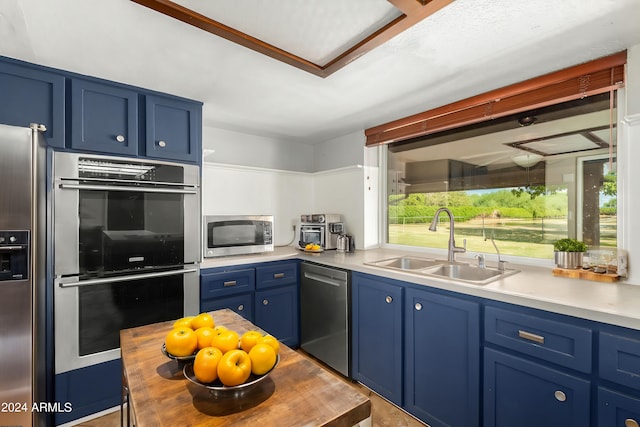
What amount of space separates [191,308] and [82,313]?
0.64 metres

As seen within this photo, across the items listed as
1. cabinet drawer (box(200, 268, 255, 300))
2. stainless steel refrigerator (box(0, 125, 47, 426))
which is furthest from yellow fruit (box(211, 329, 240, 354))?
cabinet drawer (box(200, 268, 255, 300))

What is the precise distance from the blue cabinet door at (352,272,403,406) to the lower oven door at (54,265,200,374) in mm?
1240

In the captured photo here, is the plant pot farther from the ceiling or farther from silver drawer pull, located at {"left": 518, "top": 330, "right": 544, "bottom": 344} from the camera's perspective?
the ceiling

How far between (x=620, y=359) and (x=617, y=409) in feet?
0.64

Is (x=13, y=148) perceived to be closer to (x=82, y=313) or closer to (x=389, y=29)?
(x=82, y=313)

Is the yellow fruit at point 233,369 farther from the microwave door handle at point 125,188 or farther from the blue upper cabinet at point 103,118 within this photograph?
the blue upper cabinet at point 103,118

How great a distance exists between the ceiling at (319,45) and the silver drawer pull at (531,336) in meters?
1.42

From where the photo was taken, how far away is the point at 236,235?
267 centimetres

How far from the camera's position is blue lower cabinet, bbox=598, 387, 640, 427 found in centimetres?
113

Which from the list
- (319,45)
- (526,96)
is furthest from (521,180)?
(319,45)

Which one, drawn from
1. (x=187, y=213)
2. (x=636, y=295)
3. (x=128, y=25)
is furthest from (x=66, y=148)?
(x=636, y=295)

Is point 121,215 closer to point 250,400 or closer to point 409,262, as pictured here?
point 250,400

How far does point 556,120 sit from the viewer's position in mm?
2016

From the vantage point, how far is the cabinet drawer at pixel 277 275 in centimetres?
258
